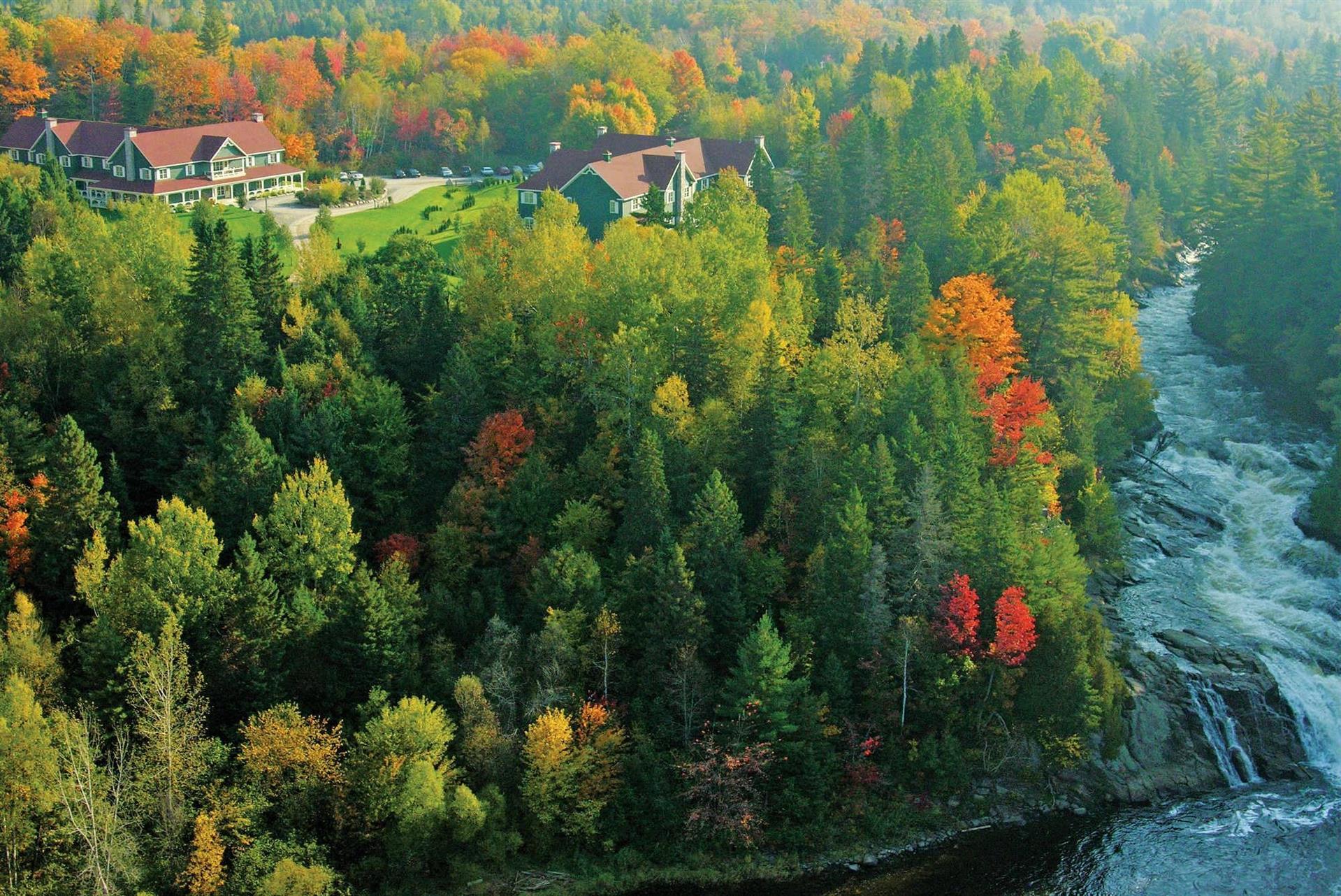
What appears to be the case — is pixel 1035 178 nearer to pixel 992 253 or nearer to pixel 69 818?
pixel 992 253

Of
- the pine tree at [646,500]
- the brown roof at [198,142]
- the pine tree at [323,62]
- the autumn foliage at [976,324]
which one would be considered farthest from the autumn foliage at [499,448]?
the pine tree at [323,62]

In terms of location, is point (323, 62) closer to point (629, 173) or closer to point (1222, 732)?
point (629, 173)

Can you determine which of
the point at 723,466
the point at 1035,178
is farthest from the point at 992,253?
the point at 723,466

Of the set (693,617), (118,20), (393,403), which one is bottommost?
(693,617)

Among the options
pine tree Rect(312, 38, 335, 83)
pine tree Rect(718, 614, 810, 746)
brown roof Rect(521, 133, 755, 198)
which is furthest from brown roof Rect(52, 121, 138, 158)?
pine tree Rect(718, 614, 810, 746)

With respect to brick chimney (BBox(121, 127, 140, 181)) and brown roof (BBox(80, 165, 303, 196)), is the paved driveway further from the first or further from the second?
brick chimney (BBox(121, 127, 140, 181))

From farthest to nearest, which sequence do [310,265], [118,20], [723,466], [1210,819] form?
[118,20]
[310,265]
[723,466]
[1210,819]

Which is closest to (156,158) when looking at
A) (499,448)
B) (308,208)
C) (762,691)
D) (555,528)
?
(308,208)

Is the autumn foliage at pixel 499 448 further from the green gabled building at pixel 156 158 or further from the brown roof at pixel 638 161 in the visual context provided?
the green gabled building at pixel 156 158
